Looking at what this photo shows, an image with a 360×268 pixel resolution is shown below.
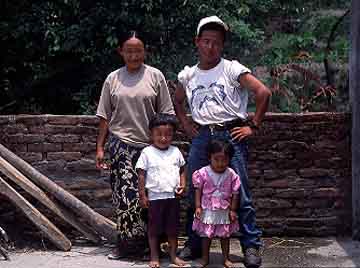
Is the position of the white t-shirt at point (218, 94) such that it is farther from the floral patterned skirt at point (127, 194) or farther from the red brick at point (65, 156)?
the red brick at point (65, 156)

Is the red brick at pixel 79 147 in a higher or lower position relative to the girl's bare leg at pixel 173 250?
higher

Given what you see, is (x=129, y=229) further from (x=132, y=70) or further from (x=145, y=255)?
(x=132, y=70)

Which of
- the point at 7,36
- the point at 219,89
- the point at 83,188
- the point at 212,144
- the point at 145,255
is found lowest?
the point at 145,255

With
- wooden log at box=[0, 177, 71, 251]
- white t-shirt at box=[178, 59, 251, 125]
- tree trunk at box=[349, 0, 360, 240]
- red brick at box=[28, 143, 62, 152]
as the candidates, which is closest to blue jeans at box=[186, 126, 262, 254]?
white t-shirt at box=[178, 59, 251, 125]

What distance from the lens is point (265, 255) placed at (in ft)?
18.7

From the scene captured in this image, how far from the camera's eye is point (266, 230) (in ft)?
20.4

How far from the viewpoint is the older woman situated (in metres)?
5.35

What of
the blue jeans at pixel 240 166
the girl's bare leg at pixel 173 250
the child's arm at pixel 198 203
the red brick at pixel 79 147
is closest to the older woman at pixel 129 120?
the girl's bare leg at pixel 173 250

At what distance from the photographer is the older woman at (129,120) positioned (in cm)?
535

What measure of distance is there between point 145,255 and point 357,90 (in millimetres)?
2128

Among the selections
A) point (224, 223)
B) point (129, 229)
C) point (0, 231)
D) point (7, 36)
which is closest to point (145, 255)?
point (129, 229)

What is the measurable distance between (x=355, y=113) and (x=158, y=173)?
5.83 ft

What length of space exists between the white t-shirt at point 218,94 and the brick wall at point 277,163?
966mm

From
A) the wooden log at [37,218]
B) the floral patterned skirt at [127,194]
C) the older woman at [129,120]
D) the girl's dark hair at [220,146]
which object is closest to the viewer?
the girl's dark hair at [220,146]
